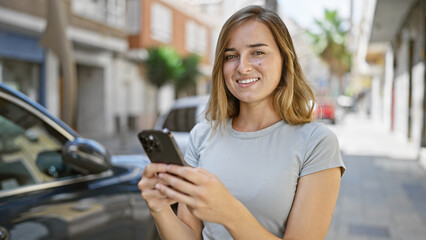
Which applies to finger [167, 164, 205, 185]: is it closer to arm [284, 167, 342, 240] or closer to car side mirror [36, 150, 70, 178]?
arm [284, 167, 342, 240]

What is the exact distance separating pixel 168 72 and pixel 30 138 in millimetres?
19941

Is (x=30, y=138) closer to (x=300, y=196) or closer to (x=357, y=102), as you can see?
(x=300, y=196)

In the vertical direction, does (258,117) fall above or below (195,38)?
below

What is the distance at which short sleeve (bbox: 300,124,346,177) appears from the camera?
143 cm

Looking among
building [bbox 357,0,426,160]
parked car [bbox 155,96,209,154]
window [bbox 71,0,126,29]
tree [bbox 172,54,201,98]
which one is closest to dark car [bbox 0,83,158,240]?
parked car [bbox 155,96,209,154]

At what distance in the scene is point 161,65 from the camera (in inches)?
891

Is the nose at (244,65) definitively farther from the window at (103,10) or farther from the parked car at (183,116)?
the window at (103,10)

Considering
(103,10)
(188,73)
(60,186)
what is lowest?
Answer: (60,186)

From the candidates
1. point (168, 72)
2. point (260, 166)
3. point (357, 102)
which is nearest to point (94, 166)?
point (260, 166)

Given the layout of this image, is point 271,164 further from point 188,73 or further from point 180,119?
point 188,73

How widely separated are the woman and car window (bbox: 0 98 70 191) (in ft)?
3.90

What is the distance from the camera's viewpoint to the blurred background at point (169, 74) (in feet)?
18.6

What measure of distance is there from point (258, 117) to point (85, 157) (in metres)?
1.23

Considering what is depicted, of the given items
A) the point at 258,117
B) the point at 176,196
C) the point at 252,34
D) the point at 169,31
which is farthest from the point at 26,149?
the point at 169,31
